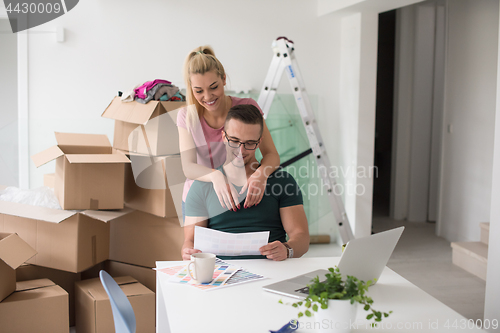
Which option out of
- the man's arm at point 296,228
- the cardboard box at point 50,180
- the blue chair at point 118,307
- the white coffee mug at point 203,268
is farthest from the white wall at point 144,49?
the white coffee mug at point 203,268

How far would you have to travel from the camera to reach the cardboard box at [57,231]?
2139mm

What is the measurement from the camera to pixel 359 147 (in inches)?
143

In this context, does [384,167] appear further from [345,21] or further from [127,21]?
[127,21]

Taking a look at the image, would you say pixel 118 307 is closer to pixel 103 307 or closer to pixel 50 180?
pixel 103 307

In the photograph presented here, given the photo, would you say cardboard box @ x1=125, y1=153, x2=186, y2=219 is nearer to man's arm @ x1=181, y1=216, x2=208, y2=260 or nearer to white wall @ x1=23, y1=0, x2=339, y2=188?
man's arm @ x1=181, y1=216, x2=208, y2=260

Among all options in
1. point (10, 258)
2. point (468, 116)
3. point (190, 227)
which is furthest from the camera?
point (468, 116)

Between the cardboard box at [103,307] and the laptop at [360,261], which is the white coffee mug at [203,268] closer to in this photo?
the laptop at [360,261]

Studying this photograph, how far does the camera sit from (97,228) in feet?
7.74

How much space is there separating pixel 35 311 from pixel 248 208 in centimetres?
114

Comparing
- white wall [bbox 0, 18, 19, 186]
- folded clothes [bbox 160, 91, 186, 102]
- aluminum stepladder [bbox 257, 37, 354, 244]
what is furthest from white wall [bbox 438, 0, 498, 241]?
white wall [bbox 0, 18, 19, 186]

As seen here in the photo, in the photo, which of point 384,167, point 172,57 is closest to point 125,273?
point 172,57

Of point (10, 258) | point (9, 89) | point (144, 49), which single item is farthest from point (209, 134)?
point (9, 89)

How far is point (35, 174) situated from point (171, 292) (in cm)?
256

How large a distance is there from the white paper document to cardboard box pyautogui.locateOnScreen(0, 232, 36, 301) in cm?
101
